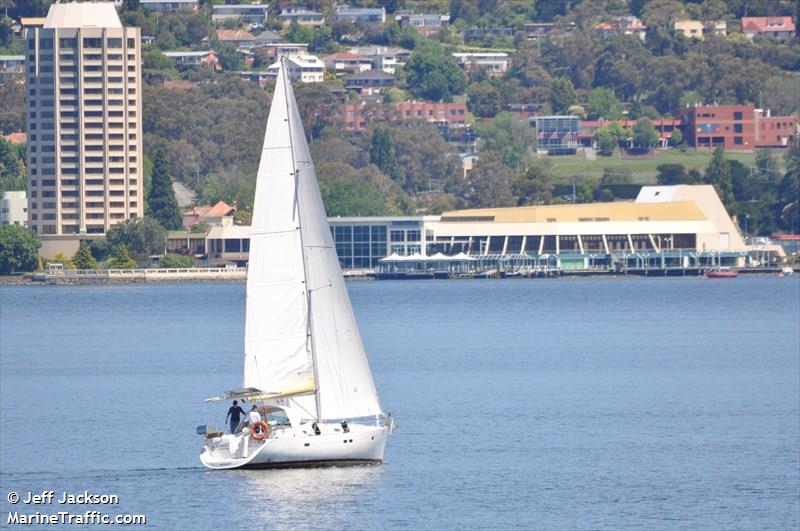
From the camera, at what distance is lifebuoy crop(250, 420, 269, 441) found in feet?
116

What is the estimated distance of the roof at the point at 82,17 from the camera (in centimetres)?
16138

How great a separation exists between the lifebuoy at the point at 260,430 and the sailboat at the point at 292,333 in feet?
0.51

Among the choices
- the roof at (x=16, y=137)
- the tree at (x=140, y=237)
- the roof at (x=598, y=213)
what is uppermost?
the roof at (x=16, y=137)

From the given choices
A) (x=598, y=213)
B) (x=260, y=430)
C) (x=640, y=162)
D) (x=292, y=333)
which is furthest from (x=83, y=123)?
(x=260, y=430)

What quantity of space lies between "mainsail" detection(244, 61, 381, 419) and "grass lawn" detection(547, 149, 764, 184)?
5563 inches

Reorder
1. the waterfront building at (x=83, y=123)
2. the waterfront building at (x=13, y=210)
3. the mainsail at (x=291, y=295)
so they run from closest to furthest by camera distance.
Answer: the mainsail at (x=291, y=295) < the waterfront building at (x=83, y=123) < the waterfront building at (x=13, y=210)

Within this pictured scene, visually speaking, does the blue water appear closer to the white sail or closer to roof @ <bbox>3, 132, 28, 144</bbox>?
the white sail

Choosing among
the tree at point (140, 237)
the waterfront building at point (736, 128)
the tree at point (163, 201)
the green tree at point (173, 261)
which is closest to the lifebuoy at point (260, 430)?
the tree at point (140, 237)

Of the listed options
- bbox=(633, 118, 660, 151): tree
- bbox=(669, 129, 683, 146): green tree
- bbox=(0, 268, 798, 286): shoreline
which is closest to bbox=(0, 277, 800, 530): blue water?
bbox=(0, 268, 798, 286): shoreline

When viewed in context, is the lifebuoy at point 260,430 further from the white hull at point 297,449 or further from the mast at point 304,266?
the mast at point 304,266

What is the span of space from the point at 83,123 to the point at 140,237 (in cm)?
1642

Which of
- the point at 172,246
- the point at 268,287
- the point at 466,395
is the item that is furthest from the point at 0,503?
the point at 172,246

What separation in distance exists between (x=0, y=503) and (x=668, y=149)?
544ft

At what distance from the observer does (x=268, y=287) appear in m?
36.2
